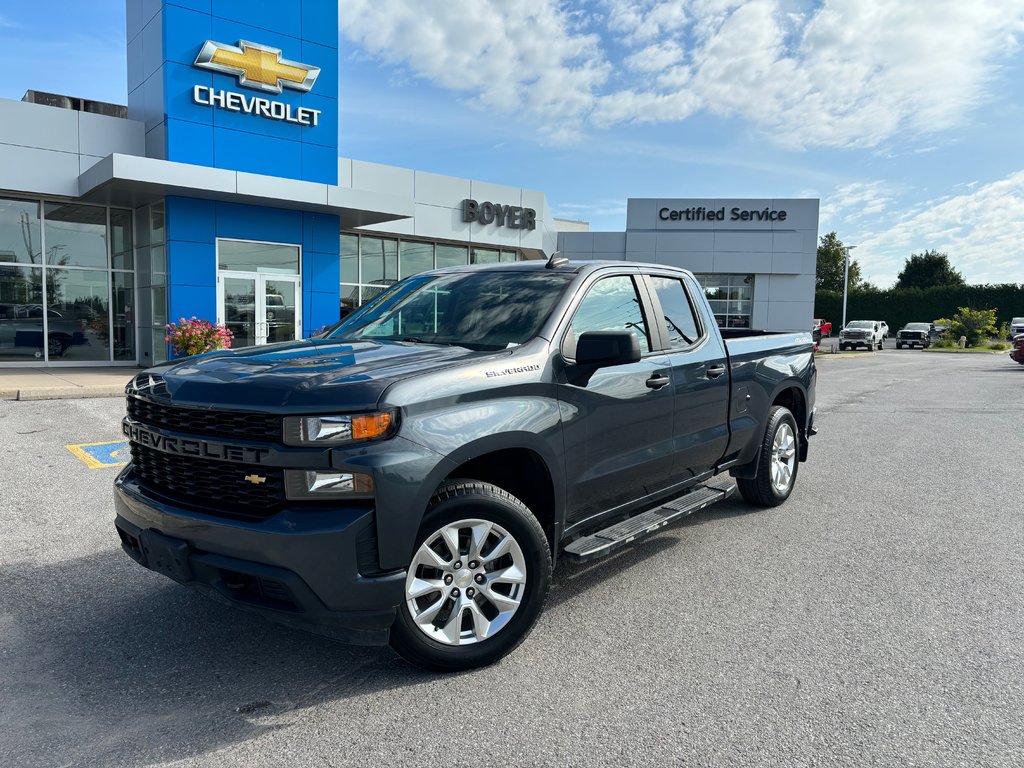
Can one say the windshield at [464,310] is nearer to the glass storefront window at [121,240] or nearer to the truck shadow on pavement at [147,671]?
the truck shadow on pavement at [147,671]

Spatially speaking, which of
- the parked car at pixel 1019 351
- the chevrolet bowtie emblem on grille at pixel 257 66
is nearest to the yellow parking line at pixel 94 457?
the chevrolet bowtie emblem on grille at pixel 257 66

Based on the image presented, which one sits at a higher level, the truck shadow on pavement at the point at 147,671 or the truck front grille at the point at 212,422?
the truck front grille at the point at 212,422

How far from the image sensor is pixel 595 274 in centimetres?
427

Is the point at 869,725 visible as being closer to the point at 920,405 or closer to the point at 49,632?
the point at 49,632

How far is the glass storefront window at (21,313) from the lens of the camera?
17234mm

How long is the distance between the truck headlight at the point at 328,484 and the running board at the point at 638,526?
130cm

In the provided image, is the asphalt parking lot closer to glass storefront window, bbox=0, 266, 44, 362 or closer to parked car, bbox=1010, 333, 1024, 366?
glass storefront window, bbox=0, 266, 44, 362

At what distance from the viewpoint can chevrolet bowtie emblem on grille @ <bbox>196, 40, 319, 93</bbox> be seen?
1688 cm

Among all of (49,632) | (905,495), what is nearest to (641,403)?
(49,632)

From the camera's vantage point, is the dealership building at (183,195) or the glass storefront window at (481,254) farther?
the glass storefront window at (481,254)

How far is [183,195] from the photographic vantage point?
54.7 feet

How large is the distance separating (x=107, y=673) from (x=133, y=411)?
1.20 m

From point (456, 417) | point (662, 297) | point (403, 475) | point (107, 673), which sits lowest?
point (107, 673)

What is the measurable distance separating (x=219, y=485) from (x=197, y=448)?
0.18 m
